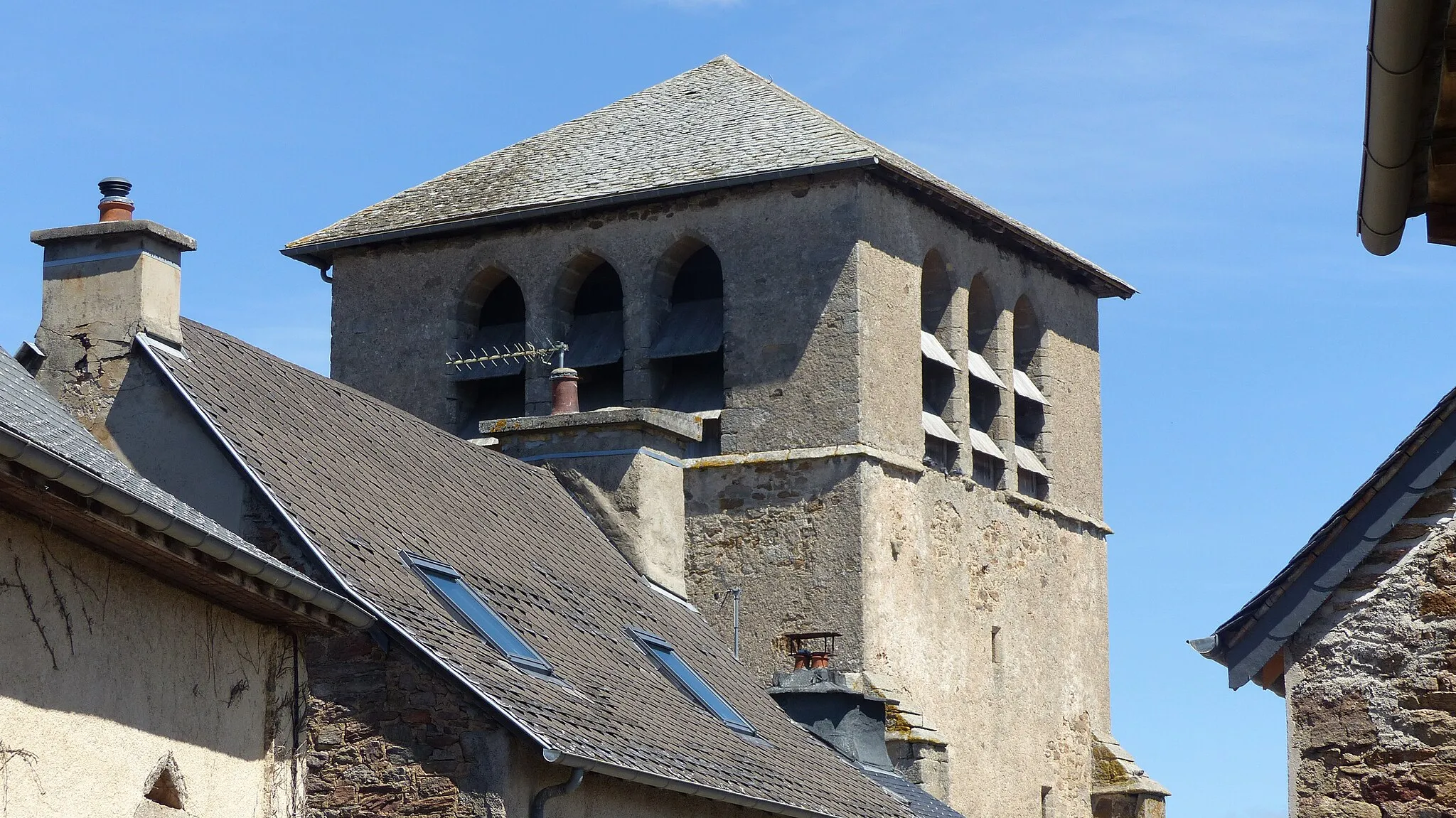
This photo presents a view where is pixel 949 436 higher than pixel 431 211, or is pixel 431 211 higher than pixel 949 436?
pixel 431 211

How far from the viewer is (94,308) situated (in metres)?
13.9

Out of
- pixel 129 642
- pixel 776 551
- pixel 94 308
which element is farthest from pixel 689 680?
pixel 776 551

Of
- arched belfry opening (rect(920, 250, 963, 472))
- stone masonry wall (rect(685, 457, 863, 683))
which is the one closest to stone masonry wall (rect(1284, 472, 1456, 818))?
stone masonry wall (rect(685, 457, 863, 683))

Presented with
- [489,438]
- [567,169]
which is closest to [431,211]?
[567,169]

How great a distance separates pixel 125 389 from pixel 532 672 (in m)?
2.77

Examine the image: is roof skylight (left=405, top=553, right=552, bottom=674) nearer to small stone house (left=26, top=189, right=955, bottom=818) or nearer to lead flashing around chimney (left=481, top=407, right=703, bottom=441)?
small stone house (left=26, top=189, right=955, bottom=818)

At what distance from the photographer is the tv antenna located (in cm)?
2522

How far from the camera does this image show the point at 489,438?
24.3 m

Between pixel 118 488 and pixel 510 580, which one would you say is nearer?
pixel 118 488

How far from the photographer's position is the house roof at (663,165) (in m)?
24.4

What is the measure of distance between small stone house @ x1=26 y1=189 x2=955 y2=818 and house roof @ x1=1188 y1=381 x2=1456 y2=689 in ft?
12.0

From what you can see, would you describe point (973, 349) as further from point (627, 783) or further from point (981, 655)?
point (627, 783)

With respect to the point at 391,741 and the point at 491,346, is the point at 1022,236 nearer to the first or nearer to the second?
the point at 491,346

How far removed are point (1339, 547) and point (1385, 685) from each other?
624 mm
